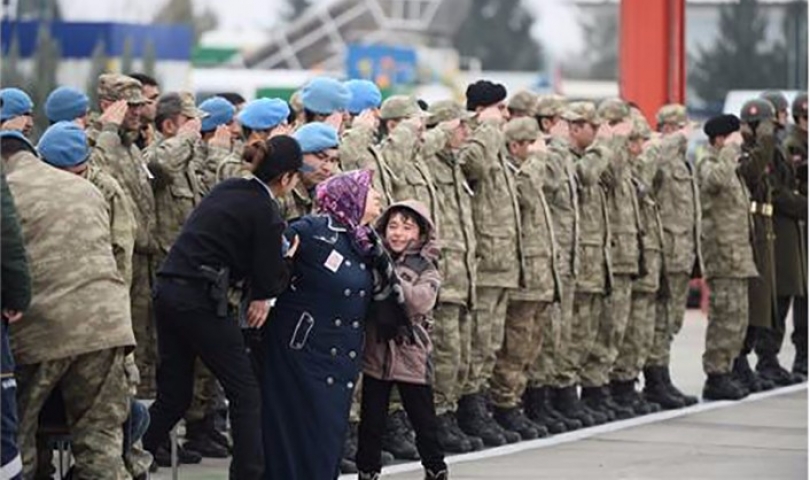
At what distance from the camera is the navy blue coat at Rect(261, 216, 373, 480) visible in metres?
11.8

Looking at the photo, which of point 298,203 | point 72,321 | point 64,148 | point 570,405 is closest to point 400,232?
point 298,203

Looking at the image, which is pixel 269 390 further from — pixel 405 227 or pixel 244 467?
pixel 405 227

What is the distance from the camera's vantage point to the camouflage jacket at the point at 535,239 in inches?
620

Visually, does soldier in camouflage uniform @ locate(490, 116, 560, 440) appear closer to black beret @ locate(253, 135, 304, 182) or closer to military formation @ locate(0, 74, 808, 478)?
military formation @ locate(0, 74, 808, 478)

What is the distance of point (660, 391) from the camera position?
17875 millimetres

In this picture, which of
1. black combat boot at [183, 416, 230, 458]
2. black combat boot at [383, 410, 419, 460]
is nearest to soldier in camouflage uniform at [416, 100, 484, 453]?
black combat boot at [383, 410, 419, 460]

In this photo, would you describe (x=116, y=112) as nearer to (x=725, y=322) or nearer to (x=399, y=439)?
(x=399, y=439)

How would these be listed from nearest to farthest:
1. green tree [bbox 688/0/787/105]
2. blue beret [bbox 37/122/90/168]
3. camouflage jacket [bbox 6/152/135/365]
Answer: camouflage jacket [bbox 6/152/135/365] < blue beret [bbox 37/122/90/168] < green tree [bbox 688/0/787/105]

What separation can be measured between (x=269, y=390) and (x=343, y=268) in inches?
25.8

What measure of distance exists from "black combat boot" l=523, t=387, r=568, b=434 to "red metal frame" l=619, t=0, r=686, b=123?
7.76 metres

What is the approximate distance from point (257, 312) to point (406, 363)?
137 cm

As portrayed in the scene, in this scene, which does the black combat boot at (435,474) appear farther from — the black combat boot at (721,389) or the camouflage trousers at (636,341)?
the black combat boot at (721,389)

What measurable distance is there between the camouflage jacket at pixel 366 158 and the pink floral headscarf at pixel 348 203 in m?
1.89

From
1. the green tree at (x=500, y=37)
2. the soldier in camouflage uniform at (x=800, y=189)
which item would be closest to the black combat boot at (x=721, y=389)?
the soldier in camouflage uniform at (x=800, y=189)
